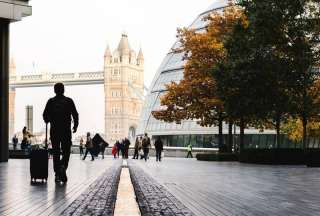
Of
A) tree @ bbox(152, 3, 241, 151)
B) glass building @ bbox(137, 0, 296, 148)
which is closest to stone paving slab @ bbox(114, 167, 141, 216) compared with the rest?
tree @ bbox(152, 3, 241, 151)

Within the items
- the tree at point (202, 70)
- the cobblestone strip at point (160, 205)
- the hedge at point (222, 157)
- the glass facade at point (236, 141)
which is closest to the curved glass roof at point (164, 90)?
the glass facade at point (236, 141)

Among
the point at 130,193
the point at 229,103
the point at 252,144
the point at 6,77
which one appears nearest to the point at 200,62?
the point at 229,103

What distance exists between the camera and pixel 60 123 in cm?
1417

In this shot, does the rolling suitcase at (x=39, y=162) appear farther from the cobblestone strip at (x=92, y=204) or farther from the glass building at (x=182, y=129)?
the glass building at (x=182, y=129)

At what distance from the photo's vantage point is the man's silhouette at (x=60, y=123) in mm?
14008

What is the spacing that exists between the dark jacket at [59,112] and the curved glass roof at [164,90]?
2481 inches

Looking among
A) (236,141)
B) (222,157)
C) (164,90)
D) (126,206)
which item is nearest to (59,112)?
(126,206)

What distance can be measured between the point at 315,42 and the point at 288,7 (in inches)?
110

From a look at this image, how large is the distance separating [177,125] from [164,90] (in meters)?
4.87

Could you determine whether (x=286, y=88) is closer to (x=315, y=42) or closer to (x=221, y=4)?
(x=315, y=42)

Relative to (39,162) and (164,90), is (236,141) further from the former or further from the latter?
(39,162)

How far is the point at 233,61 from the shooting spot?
3909 centimetres

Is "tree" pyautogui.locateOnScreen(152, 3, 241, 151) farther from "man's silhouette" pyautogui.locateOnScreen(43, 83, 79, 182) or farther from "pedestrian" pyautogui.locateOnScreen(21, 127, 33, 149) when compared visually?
"man's silhouette" pyautogui.locateOnScreen(43, 83, 79, 182)

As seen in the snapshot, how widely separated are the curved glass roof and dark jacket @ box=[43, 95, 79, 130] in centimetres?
6302
